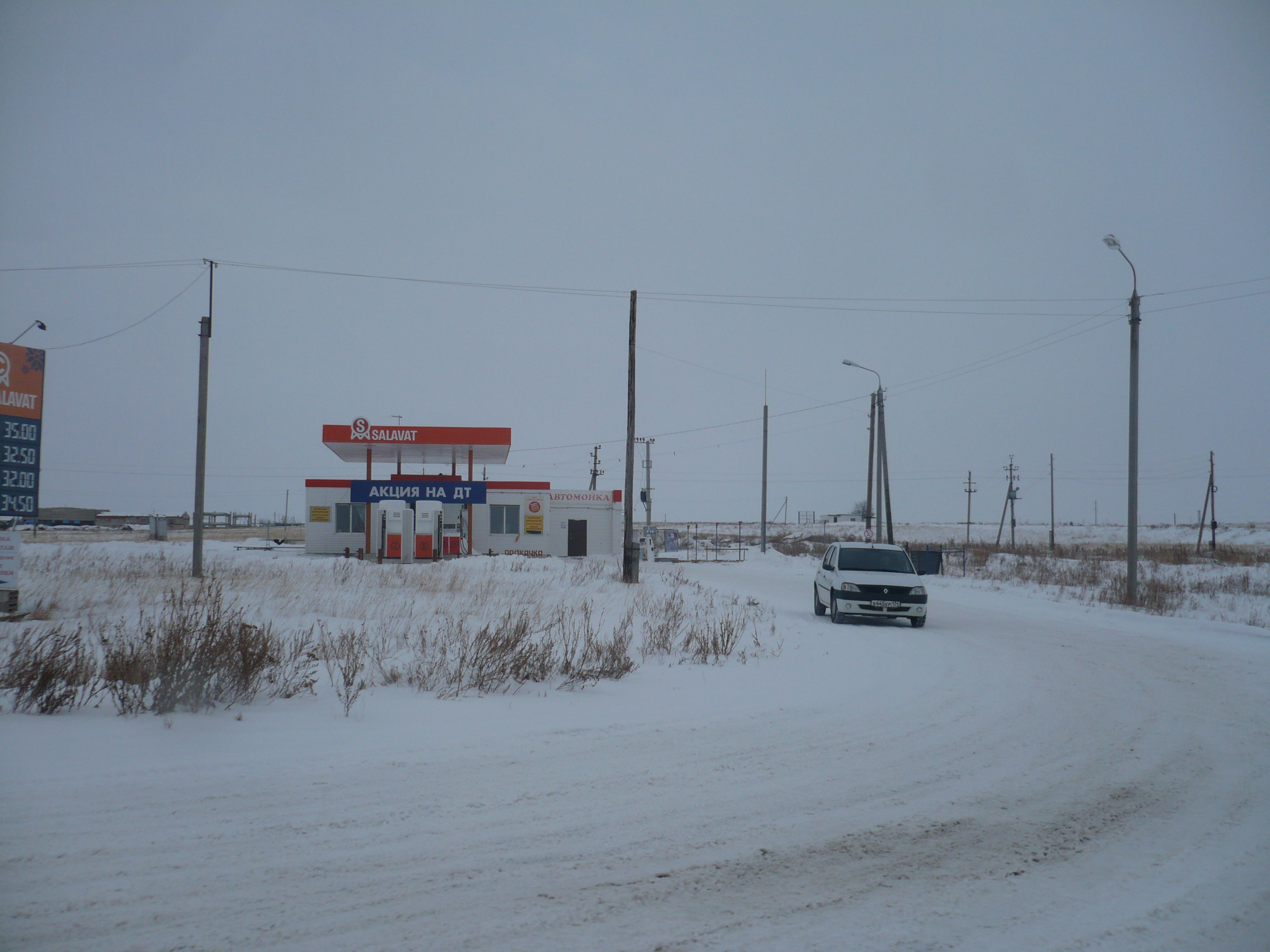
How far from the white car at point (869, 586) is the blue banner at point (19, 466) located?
48.6ft

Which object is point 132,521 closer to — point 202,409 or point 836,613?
point 202,409


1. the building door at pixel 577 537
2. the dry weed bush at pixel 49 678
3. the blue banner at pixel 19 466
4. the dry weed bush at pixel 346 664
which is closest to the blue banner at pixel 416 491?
the building door at pixel 577 537

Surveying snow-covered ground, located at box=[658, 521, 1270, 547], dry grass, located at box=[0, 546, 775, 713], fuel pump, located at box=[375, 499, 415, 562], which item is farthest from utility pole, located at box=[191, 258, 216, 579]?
snow-covered ground, located at box=[658, 521, 1270, 547]

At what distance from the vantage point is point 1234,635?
47.9ft

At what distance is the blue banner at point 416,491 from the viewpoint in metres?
38.7

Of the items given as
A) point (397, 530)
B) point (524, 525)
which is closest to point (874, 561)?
point (397, 530)

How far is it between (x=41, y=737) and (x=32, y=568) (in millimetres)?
16985

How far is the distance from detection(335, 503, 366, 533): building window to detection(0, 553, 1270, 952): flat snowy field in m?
34.9

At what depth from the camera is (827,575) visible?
1733cm

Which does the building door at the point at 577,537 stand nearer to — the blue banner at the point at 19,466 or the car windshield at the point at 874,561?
the car windshield at the point at 874,561

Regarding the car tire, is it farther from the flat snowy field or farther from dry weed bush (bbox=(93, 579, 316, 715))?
dry weed bush (bbox=(93, 579, 316, 715))

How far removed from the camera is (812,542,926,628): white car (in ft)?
51.3

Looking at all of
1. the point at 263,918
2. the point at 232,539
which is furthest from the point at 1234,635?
the point at 232,539

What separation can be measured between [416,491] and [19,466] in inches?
1046
